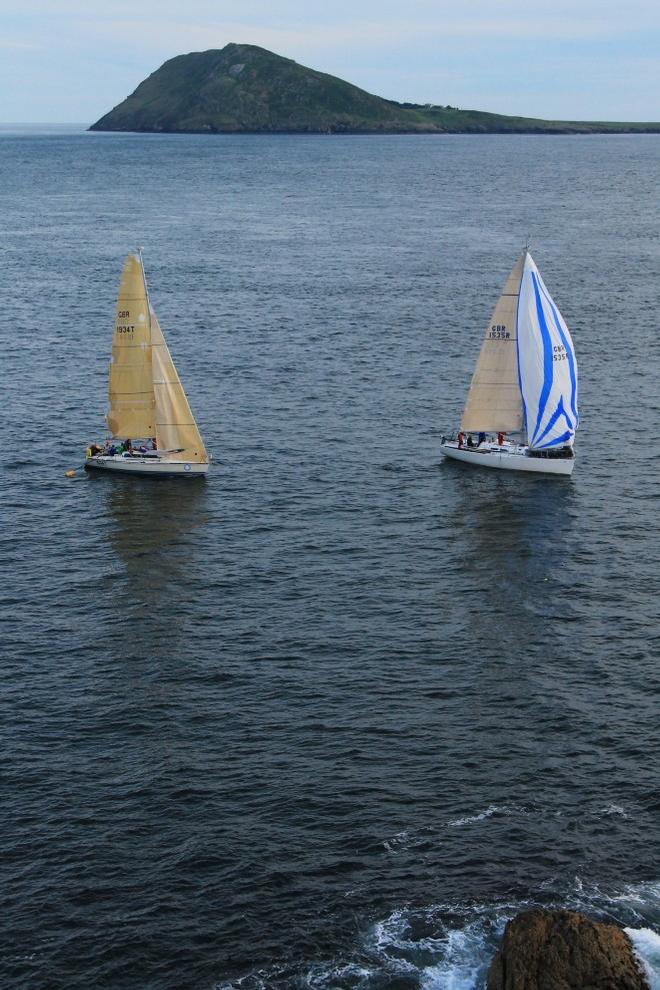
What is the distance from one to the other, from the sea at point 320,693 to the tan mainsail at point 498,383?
5.47m

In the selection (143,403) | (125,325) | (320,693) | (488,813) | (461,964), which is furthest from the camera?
(143,403)

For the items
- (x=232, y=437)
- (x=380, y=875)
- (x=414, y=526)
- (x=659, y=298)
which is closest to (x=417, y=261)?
(x=659, y=298)

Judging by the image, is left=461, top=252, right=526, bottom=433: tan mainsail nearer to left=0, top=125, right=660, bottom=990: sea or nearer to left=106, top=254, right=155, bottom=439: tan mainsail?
left=0, top=125, right=660, bottom=990: sea

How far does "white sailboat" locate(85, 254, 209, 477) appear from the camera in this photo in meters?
94.5

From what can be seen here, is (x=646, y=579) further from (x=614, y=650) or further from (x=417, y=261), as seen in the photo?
(x=417, y=261)

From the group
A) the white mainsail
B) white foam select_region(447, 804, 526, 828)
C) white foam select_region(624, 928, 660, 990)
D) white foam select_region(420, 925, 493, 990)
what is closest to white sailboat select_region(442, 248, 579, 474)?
the white mainsail

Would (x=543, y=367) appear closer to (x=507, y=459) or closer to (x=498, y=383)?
(x=498, y=383)

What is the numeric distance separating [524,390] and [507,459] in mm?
6093

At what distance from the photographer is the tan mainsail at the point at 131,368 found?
9525cm

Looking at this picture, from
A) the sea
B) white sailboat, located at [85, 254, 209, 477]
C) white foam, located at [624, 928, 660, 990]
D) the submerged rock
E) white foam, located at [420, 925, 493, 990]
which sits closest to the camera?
the submerged rock

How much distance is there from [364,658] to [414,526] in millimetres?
19754

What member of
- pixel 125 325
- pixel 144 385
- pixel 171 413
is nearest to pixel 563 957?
pixel 171 413

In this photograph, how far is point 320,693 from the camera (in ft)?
204

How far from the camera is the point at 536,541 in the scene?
81.7 meters
